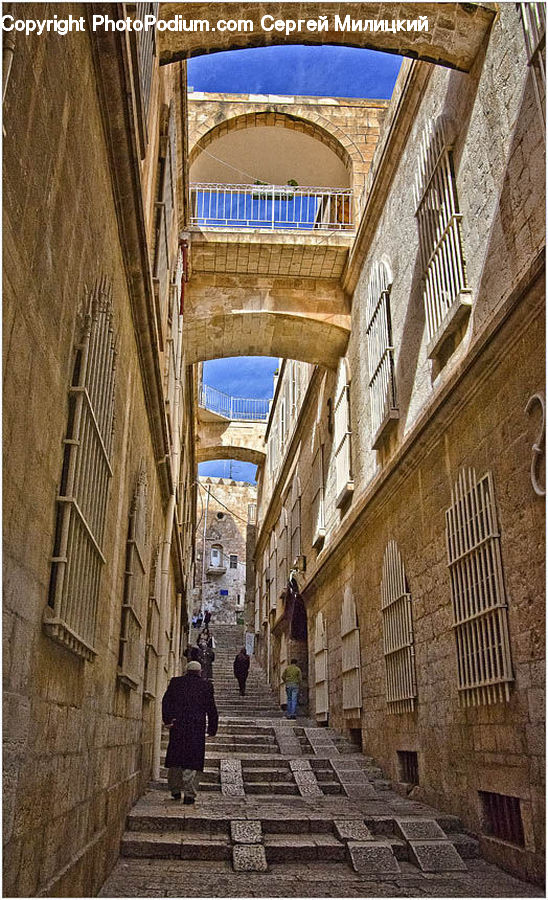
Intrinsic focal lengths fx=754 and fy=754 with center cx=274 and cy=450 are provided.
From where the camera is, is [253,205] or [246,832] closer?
[246,832]

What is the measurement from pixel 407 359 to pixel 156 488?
362cm

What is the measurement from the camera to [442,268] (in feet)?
25.5

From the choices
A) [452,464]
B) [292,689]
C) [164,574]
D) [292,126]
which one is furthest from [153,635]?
[292,126]

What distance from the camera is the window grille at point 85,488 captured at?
3596 millimetres

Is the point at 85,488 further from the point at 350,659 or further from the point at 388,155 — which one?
the point at 350,659

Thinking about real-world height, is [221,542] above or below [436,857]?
above

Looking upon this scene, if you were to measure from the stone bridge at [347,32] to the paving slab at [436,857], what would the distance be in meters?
7.15

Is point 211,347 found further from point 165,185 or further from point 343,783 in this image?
point 343,783

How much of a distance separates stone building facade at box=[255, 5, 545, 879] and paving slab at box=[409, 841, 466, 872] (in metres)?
0.29

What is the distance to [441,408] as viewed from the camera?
7461 millimetres

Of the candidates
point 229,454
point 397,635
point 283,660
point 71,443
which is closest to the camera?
point 71,443

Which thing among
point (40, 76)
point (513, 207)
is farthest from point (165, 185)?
point (40, 76)

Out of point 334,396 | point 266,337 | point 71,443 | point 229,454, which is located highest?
point 229,454

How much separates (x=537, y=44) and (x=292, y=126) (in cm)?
846
